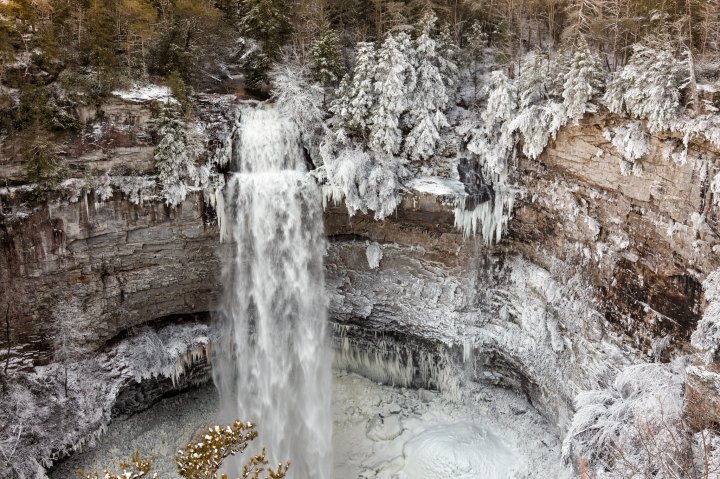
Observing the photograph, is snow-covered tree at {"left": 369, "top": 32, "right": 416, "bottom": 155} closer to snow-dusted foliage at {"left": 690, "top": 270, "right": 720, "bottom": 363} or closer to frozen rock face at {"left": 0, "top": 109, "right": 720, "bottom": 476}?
frozen rock face at {"left": 0, "top": 109, "right": 720, "bottom": 476}

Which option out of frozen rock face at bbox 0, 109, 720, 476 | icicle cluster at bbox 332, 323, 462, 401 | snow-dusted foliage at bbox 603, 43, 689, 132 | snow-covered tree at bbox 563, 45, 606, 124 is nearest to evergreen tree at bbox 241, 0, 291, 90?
frozen rock face at bbox 0, 109, 720, 476

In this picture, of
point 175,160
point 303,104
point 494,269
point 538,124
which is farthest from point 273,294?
point 538,124

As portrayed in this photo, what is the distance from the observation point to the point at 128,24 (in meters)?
19.1

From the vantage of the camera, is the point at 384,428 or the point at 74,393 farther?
the point at 384,428

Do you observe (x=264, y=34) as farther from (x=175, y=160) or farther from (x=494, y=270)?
(x=494, y=270)

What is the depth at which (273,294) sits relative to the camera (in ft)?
63.8

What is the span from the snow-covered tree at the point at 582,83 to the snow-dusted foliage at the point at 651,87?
778 millimetres

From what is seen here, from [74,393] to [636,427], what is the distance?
16888 mm

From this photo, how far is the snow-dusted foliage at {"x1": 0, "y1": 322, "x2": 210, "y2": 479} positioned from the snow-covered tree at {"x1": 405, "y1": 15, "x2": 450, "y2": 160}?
416 inches

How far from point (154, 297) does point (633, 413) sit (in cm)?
1577

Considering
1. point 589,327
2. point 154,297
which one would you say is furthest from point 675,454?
point 154,297

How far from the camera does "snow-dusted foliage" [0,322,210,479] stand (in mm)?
16188

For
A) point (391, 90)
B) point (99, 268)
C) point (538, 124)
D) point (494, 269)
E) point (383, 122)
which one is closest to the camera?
Answer: point (538, 124)

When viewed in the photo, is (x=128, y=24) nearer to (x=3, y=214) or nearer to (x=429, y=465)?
(x=3, y=214)
